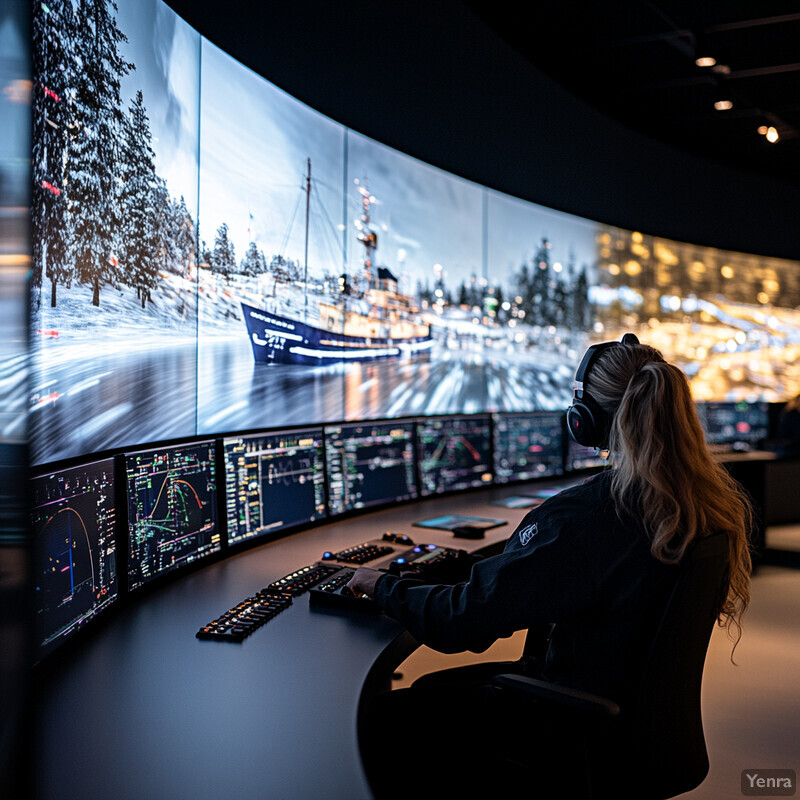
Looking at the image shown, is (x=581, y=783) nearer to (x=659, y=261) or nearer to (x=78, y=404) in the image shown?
(x=78, y=404)

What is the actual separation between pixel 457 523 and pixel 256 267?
1.30m

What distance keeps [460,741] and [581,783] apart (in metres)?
0.27

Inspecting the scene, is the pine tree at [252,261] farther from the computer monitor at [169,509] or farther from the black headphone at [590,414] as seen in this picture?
the black headphone at [590,414]

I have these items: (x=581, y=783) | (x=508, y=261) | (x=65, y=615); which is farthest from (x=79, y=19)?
(x=508, y=261)

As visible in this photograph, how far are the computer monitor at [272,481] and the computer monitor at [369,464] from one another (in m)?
0.10

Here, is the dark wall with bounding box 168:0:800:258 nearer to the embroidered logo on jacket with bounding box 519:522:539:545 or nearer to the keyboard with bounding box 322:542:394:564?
the keyboard with bounding box 322:542:394:564

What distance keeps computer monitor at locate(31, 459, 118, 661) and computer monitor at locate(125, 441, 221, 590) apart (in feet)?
0.28

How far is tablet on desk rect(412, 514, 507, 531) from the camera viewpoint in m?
2.74

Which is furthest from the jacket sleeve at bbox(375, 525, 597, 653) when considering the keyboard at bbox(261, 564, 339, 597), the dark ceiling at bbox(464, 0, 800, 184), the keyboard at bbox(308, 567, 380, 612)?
the dark ceiling at bbox(464, 0, 800, 184)

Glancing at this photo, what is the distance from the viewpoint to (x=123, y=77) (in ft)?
6.45

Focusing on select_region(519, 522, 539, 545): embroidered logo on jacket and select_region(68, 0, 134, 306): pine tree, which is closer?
select_region(519, 522, 539, 545): embroidered logo on jacket

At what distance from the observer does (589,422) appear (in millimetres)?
1538

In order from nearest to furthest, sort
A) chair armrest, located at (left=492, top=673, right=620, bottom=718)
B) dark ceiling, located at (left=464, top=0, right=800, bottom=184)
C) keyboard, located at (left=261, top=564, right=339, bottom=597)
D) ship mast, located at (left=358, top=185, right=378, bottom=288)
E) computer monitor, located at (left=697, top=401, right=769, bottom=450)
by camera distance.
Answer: chair armrest, located at (left=492, top=673, right=620, bottom=718)
keyboard, located at (left=261, top=564, right=339, bottom=597)
ship mast, located at (left=358, top=185, right=378, bottom=288)
dark ceiling, located at (left=464, top=0, right=800, bottom=184)
computer monitor, located at (left=697, top=401, right=769, bottom=450)

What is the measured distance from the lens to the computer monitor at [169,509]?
1.73 meters
